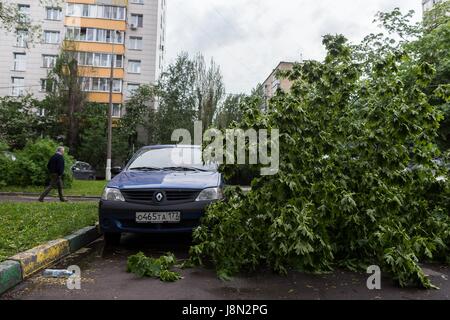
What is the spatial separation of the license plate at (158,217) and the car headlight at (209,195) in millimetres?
388

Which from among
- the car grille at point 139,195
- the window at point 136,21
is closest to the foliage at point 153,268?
the car grille at point 139,195

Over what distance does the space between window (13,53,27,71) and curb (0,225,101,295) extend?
4326 cm

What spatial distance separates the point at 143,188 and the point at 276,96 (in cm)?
217

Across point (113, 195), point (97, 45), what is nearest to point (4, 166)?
point (113, 195)

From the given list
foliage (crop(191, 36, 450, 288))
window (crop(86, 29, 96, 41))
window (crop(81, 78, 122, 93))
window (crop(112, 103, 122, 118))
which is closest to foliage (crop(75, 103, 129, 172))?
window (crop(112, 103, 122, 118))

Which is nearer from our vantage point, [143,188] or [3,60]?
[143,188]

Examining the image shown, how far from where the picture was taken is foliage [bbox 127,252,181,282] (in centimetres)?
423

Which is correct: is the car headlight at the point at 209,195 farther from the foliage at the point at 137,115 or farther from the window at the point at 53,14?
the window at the point at 53,14

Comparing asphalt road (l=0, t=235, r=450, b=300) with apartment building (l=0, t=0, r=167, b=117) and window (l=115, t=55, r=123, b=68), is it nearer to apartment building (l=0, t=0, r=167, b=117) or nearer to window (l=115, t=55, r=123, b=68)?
apartment building (l=0, t=0, r=167, b=117)

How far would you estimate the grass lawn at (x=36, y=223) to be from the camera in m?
5.21

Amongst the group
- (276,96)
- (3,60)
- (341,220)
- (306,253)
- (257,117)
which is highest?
(3,60)
